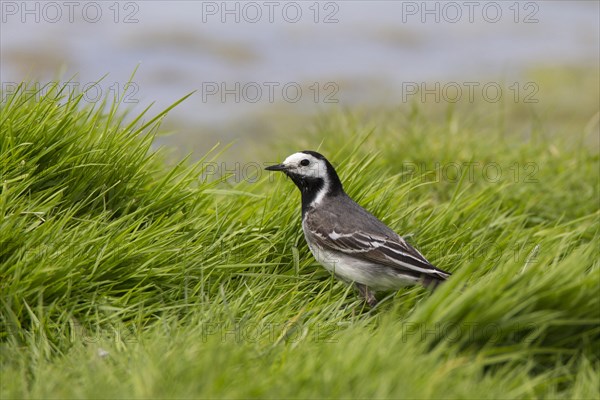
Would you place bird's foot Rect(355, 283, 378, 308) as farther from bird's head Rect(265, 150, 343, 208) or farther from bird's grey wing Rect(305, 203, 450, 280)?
bird's head Rect(265, 150, 343, 208)

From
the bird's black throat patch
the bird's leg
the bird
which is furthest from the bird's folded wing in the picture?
the bird's black throat patch

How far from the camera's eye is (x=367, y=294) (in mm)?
6203

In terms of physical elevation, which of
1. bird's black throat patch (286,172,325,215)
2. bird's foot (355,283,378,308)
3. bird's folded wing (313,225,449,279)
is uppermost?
bird's black throat patch (286,172,325,215)

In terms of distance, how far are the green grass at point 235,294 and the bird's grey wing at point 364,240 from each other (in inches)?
9.8

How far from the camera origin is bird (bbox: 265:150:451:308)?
6023 millimetres

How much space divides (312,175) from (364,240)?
2.47ft

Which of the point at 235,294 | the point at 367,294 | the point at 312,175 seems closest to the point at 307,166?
the point at 312,175

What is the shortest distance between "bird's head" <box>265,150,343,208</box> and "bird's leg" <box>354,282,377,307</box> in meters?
0.80

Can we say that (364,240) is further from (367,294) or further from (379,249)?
(367,294)

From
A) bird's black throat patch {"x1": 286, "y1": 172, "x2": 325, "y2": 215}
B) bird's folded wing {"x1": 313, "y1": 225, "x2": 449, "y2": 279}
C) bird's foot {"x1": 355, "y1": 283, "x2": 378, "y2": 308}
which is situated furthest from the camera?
bird's black throat patch {"x1": 286, "y1": 172, "x2": 325, "y2": 215}

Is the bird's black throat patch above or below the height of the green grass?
above

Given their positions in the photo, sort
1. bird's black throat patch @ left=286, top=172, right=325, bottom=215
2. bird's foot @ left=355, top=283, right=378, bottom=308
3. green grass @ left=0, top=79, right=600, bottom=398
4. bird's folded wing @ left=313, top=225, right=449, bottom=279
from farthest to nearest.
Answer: bird's black throat patch @ left=286, top=172, right=325, bottom=215
bird's foot @ left=355, top=283, right=378, bottom=308
bird's folded wing @ left=313, top=225, right=449, bottom=279
green grass @ left=0, top=79, right=600, bottom=398

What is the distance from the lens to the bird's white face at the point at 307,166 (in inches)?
266

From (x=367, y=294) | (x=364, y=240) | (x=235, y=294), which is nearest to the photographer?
(x=235, y=294)
